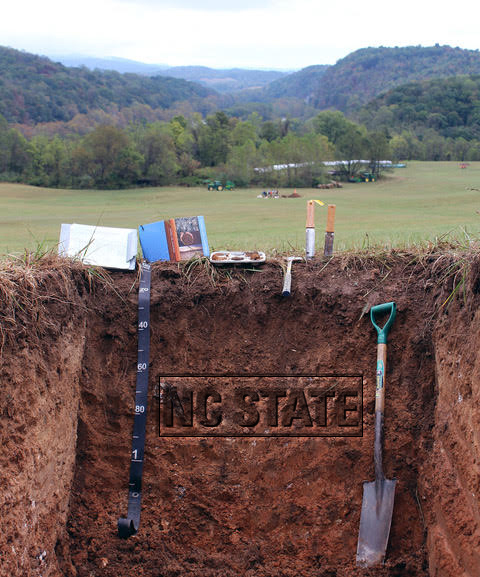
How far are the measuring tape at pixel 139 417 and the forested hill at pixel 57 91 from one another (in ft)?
240

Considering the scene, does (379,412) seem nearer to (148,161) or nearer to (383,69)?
(148,161)

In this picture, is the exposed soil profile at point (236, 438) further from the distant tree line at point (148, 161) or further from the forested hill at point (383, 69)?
the forested hill at point (383, 69)

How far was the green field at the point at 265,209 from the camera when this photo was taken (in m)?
11.0

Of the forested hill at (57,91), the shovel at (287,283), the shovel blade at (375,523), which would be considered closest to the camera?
the shovel blade at (375,523)

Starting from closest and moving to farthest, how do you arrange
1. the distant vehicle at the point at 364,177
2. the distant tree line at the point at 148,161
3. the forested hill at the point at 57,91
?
the distant tree line at the point at 148,161 < the distant vehicle at the point at 364,177 < the forested hill at the point at 57,91

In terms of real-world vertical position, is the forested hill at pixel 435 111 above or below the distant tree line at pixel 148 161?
above

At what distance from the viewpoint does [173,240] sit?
436 centimetres

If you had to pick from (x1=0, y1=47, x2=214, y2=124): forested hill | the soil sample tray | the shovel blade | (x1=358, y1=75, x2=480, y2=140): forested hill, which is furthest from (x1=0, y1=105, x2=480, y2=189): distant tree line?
(x1=0, y1=47, x2=214, y2=124): forested hill

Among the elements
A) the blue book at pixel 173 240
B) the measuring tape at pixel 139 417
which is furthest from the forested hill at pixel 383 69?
the measuring tape at pixel 139 417

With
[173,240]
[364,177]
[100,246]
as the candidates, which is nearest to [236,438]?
[173,240]

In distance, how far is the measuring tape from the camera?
3676 millimetres

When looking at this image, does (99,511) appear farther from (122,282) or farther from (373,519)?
(373,519)

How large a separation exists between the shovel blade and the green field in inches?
82.3

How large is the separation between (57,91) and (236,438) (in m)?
88.9
